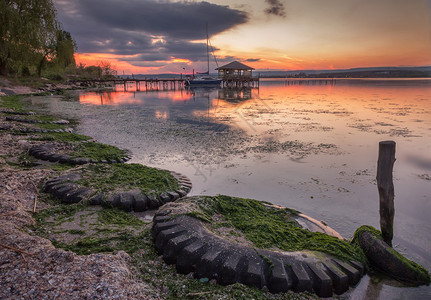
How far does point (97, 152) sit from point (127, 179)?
316cm

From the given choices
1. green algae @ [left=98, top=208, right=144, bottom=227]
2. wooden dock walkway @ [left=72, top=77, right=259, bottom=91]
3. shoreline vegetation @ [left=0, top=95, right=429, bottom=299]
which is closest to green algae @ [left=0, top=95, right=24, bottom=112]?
shoreline vegetation @ [left=0, top=95, right=429, bottom=299]

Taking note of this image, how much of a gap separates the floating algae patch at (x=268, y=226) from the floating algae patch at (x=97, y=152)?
5.01 metres

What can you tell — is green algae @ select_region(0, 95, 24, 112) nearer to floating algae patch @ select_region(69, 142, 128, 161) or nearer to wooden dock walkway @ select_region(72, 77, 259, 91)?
floating algae patch @ select_region(69, 142, 128, 161)

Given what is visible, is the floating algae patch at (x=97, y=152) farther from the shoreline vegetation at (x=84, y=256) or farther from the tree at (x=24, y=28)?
the tree at (x=24, y=28)

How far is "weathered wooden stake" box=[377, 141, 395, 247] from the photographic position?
4773 millimetres

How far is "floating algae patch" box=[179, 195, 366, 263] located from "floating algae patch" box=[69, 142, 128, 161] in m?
5.01

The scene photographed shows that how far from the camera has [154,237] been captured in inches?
174

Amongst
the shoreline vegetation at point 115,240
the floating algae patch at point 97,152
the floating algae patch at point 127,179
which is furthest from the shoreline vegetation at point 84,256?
the floating algae patch at point 97,152

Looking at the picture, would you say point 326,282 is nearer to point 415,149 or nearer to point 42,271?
point 42,271

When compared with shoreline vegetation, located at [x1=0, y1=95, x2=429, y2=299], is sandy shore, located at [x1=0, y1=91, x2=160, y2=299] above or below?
above

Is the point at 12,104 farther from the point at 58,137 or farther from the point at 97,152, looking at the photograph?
the point at 97,152

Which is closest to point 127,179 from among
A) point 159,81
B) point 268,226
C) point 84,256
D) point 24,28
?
point 84,256

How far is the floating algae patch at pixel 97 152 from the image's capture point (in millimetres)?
9061

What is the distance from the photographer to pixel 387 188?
4.86 metres
